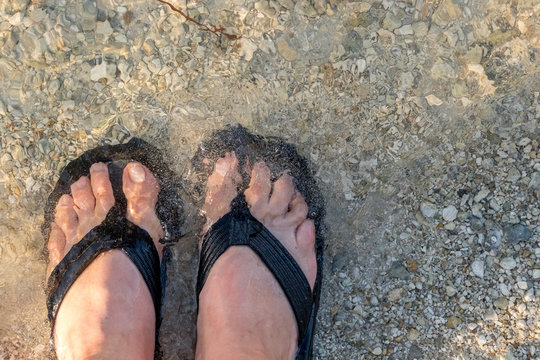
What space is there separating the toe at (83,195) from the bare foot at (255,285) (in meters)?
0.64

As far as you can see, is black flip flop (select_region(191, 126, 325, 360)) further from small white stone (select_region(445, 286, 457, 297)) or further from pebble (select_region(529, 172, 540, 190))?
pebble (select_region(529, 172, 540, 190))

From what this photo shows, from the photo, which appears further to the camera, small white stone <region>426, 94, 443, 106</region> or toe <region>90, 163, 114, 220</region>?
toe <region>90, 163, 114, 220</region>

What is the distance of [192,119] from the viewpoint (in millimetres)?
2354

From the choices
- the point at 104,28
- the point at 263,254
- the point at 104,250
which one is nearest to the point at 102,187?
the point at 104,250

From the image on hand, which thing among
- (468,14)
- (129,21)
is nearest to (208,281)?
(129,21)

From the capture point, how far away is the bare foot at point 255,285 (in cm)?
212

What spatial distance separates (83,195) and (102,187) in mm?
123

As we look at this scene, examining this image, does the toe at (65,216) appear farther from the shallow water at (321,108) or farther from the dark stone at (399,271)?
the dark stone at (399,271)

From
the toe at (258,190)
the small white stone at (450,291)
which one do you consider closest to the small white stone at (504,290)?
the small white stone at (450,291)

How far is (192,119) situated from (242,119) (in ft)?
0.86

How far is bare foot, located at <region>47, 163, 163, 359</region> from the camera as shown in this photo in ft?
7.14

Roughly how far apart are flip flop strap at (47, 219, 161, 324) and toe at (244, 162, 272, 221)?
1.86ft

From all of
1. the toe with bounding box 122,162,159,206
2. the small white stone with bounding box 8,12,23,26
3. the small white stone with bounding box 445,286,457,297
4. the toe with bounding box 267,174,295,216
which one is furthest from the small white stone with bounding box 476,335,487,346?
the small white stone with bounding box 8,12,23,26

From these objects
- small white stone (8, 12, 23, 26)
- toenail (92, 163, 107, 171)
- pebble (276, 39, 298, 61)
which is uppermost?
small white stone (8, 12, 23, 26)
